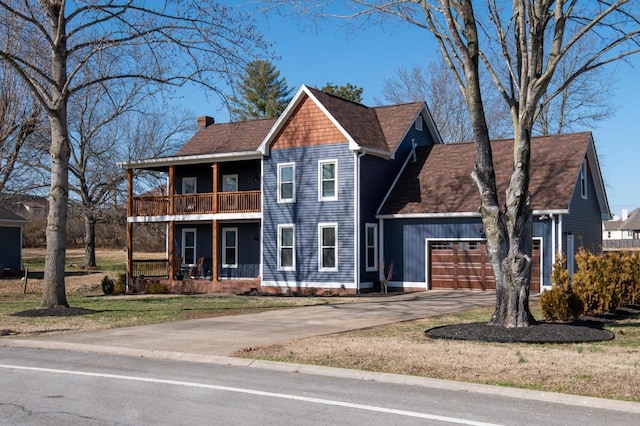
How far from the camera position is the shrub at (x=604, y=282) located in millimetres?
17266

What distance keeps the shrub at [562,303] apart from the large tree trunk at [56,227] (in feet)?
40.9

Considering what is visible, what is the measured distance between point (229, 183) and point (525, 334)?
76.6 ft

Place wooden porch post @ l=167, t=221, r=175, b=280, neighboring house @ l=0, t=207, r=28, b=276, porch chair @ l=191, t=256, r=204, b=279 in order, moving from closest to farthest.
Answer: wooden porch post @ l=167, t=221, r=175, b=280 → porch chair @ l=191, t=256, r=204, b=279 → neighboring house @ l=0, t=207, r=28, b=276

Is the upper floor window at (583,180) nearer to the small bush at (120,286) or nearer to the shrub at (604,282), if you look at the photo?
the shrub at (604,282)

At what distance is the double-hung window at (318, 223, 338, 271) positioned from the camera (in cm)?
2920

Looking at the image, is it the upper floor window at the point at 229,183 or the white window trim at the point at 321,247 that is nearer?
the white window trim at the point at 321,247

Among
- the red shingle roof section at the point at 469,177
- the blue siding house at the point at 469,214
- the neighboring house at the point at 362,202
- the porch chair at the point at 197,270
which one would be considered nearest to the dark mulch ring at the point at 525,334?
the blue siding house at the point at 469,214

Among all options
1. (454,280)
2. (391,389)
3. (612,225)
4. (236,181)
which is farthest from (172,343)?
(612,225)

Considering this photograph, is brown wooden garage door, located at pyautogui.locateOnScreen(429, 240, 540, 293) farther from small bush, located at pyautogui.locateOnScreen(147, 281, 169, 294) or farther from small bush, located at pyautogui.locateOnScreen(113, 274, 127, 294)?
small bush, located at pyautogui.locateOnScreen(113, 274, 127, 294)

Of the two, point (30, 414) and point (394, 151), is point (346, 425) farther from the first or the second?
point (394, 151)

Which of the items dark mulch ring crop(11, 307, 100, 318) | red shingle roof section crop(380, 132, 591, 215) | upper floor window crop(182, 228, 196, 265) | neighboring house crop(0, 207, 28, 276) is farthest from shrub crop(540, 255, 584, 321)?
neighboring house crop(0, 207, 28, 276)

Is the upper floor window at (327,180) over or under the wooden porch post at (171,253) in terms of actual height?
over

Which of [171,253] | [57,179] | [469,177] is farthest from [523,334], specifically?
[171,253]

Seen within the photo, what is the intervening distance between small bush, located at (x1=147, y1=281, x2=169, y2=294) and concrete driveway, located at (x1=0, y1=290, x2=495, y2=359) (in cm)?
1207
